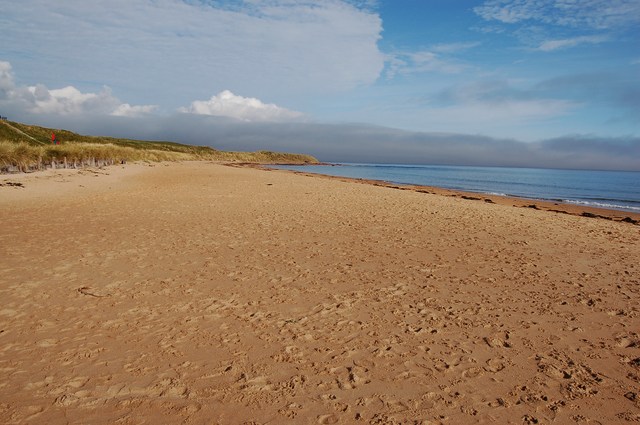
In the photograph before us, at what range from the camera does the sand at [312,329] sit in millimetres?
3857

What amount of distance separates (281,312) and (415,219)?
35.3 ft

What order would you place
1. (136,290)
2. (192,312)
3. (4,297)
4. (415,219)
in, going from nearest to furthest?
(192,312), (4,297), (136,290), (415,219)

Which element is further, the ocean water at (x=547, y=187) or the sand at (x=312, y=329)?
the ocean water at (x=547, y=187)

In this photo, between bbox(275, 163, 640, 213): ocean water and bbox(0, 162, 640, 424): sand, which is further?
bbox(275, 163, 640, 213): ocean water

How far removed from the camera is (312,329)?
5551 mm

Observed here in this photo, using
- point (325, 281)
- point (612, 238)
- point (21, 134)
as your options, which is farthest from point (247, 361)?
point (21, 134)

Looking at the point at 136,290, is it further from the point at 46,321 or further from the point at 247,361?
the point at 247,361

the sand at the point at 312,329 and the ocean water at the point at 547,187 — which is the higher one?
the ocean water at the point at 547,187

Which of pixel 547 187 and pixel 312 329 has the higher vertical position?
pixel 547 187

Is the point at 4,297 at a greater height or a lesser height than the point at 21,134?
lesser

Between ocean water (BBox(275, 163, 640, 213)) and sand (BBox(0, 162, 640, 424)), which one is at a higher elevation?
ocean water (BBox(275, 163, 640, 213))

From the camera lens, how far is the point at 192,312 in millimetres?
6062

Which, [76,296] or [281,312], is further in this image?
[76,296]

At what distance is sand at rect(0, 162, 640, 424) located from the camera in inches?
152
